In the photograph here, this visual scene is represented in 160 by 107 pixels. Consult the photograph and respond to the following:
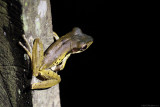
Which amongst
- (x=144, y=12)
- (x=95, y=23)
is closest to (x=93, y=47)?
(x=95, y=23)

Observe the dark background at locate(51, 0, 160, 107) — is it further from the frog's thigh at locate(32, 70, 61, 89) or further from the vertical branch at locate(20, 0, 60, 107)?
the vertical branch at locate(20, 0, 60, 107)

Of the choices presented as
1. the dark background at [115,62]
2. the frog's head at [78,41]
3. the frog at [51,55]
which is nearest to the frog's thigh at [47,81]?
the frog at [51,55]

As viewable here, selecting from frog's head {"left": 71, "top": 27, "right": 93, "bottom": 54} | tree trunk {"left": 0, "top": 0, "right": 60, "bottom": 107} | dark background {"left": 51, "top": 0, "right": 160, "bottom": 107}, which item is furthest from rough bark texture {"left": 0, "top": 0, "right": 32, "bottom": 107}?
dark background {"left": 51, "top": 0, "right": 160, "bottom": 107}

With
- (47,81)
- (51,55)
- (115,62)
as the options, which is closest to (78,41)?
(51,55)

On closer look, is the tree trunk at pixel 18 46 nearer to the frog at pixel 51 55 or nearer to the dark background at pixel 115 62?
the frog at pixel 51 55

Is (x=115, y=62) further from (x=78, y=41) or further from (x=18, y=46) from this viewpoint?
(x=18, y=46)

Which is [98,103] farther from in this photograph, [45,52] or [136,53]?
[45,52]
